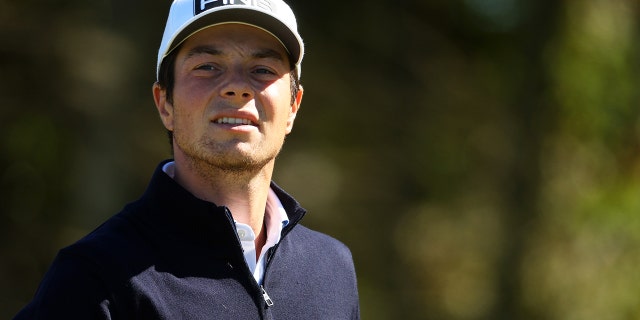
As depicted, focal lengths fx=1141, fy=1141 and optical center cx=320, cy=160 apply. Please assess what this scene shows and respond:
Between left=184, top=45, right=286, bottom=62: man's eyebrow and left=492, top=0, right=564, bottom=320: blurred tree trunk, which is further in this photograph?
left=492, top=0, right=564, bottom=320: blurred tree trunk

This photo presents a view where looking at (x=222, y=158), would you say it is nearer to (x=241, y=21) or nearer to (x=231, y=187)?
(x=231, y=187)

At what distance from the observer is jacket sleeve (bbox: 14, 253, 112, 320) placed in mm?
2504

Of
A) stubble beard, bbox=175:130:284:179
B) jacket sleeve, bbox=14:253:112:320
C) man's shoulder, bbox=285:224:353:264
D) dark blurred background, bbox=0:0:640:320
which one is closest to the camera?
jacket sleeve, bbox=14:253:112:320

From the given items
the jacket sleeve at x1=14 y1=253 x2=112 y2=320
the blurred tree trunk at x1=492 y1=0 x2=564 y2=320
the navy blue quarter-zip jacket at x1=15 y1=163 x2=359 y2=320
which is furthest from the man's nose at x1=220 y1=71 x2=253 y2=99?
the blurred tree trunk at x1=492 y1=0 x2=564 y2=320

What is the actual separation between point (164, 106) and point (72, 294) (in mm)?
729

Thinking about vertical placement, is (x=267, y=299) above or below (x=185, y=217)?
below

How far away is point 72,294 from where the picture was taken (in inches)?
99.1

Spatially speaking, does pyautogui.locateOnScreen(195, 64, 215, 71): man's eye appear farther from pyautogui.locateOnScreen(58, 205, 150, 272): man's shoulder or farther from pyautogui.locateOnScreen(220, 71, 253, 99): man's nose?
pyautogui.locateOnScreen(58, 205, 150, 272): man's shoulder

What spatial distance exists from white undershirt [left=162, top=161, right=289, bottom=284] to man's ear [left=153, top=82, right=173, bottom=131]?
0.36 ft

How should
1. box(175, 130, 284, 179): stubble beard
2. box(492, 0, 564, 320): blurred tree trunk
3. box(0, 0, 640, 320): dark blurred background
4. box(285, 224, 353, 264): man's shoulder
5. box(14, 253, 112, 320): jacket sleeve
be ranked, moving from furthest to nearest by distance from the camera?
box(492, 0, 564, 320): blurred tree trunk, box(0, 0, 640, 320): dark blurred background, box(285, 224, 353, 264): man's shoulder, box(175, 130, 284, 179): stubble beard, box(14, 253, 112, 320): jacket sleeve

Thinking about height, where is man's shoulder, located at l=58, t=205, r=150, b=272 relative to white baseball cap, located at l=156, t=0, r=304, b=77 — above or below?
below

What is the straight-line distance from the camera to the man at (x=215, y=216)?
258 centimetres

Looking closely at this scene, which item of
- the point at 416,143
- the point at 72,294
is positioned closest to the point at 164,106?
the point at 72,294

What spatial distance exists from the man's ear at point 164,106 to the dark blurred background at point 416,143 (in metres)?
6.15
